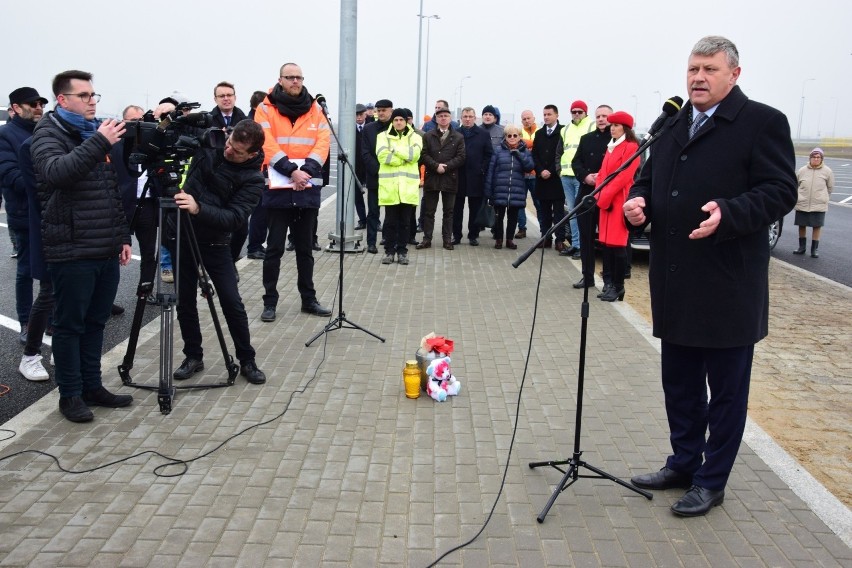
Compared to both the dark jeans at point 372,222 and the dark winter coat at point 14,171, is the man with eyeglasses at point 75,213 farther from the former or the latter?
the dark jeans at point 372,222

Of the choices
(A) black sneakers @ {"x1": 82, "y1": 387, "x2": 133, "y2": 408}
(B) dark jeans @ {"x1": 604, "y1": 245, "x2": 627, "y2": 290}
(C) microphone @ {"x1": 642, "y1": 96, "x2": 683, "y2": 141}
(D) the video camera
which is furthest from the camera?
(B) dark jeans @ {"x1": 604, "y1": 245, "x2": 627, "y2": 290}

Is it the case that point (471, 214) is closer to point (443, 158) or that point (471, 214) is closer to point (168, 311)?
point (443, 158)

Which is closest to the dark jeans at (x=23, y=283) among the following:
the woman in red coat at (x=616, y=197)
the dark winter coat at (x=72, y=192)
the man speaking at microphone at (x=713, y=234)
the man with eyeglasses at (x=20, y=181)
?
the man with eyeglasses at (x=20, y=181)

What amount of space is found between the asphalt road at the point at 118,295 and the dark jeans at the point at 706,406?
398 centimetres

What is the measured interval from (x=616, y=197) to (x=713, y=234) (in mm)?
5192

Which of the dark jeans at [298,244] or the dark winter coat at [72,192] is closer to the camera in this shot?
the dark winter coat at [72,192]

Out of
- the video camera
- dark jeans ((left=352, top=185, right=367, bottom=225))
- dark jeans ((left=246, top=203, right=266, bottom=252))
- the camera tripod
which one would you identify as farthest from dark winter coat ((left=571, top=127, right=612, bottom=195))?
the video camera

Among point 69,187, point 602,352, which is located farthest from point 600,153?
point 69,187

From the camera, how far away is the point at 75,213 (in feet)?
17.0

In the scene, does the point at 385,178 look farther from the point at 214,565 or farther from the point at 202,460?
the point at 214,565

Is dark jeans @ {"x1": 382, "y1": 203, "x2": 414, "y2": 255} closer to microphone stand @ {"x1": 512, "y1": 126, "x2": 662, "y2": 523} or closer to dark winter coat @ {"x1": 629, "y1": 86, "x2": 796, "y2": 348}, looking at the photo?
microphone stand @ {"x1": 512, "y1": 126, "x2": 662, "y2": 523}

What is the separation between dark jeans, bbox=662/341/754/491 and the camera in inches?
165

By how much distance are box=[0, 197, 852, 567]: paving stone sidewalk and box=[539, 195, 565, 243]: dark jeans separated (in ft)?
17.6

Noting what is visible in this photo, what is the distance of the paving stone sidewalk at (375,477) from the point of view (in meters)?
3.82
